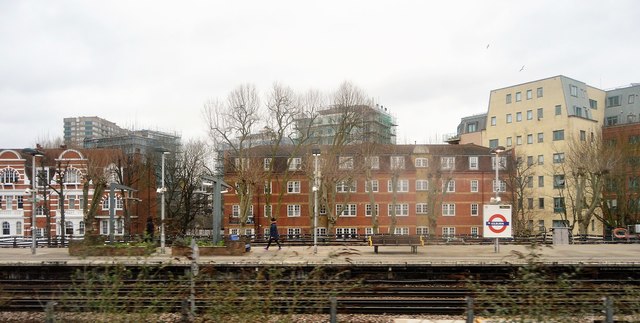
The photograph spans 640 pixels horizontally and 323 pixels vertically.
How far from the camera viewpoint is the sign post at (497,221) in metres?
25.0

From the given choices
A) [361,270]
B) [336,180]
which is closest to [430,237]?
[336,180]

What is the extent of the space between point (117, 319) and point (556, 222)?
58641 millimetres

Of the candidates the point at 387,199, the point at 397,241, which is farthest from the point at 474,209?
the point at 397,241

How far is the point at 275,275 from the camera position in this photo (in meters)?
7.84

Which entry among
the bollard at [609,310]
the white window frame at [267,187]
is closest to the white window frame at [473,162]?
the white window frame at [267,187]

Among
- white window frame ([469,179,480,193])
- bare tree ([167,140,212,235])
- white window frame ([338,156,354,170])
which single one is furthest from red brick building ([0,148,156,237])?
white window frame ([469,179,480,193])

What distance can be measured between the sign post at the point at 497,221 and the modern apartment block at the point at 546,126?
30.5 metres

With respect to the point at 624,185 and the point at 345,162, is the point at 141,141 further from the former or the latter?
the point at 624,185

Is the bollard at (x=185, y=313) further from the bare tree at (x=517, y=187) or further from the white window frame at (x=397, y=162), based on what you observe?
the bare tree at (x=517, y=187)

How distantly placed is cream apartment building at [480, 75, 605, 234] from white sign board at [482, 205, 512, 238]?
103 ft

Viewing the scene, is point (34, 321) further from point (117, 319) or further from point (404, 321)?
point (404, 321)

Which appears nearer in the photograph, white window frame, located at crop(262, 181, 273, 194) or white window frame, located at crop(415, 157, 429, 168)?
white window frame, located at crop(262, 181, 273, 194)

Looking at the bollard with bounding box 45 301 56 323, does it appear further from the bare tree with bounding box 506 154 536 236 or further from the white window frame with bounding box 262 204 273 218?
the bare tree with bounding box 506 154 536 236

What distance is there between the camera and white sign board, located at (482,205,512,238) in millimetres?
25031
